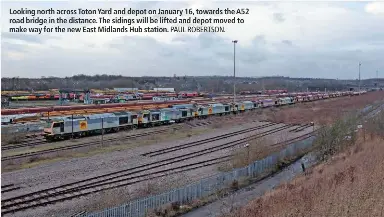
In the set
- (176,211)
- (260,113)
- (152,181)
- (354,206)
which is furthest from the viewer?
(260,113)

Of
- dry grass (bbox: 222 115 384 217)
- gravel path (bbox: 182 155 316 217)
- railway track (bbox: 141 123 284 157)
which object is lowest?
gravel path (bbox: 182 155 316 217)

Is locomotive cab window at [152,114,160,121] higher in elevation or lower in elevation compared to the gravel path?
higher

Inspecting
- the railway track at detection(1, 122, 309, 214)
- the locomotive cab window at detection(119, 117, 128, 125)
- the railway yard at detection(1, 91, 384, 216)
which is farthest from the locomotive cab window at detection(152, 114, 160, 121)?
the railway track at detection(1, 122, 309, 214)

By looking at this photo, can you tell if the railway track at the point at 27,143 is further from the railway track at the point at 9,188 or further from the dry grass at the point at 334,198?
the dry grass at the point at 334,198

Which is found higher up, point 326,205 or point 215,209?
point 326,205

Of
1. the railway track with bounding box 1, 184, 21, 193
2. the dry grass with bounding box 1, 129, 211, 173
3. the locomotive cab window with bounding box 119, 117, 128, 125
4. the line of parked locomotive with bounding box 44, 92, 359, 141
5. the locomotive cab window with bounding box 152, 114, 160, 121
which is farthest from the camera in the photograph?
the locomotive cab window with bounding box 152, 114, 160, 121

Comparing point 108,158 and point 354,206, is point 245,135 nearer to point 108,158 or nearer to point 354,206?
point 108,158

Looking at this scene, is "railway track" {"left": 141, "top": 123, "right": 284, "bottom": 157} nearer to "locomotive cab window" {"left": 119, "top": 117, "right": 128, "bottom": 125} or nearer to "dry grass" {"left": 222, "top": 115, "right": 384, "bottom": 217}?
"locomotive cab window" {"left": 119, "top": 117, "right": 128, "bottom": 125}

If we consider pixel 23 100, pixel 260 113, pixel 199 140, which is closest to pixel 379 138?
pixel 199 140
